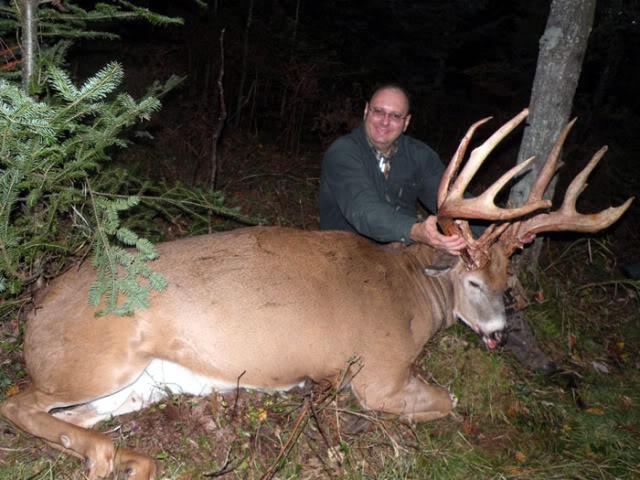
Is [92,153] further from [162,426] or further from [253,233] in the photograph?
[162,426]

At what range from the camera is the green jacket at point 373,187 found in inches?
165

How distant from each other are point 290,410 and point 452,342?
1706 millimetres

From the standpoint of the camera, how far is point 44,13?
317 centimetres

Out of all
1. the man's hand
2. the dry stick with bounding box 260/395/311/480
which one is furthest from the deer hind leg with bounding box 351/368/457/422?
the man's hand

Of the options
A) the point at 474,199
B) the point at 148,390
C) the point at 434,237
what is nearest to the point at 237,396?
the point at 148,390

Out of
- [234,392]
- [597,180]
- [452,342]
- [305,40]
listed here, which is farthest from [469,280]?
[305,40]

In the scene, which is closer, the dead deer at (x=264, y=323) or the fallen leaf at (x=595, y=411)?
the dead deer at (x=264, y=323)

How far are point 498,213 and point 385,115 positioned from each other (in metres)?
1.73

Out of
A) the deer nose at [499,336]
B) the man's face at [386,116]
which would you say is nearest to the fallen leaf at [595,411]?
the deer nose at [499,336]

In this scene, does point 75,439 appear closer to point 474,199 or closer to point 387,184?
point 474,199

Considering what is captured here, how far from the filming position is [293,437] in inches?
140

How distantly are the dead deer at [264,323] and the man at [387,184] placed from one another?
23 cm

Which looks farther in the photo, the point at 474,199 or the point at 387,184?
the point at 387,184

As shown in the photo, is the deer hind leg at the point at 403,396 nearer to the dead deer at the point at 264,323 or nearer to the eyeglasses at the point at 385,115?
the dead deer at the point at 264,323
